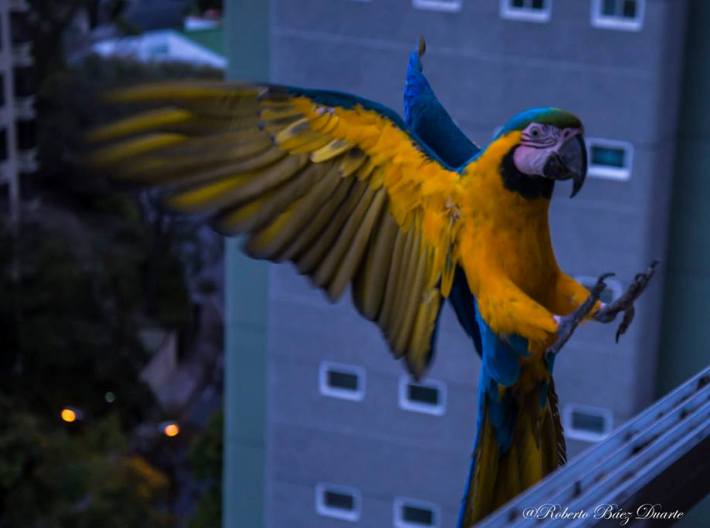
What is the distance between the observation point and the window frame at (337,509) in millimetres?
3705

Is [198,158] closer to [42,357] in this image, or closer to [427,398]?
[427,398]

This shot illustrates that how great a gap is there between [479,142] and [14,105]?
308cm

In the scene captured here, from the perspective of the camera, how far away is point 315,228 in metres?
1.18

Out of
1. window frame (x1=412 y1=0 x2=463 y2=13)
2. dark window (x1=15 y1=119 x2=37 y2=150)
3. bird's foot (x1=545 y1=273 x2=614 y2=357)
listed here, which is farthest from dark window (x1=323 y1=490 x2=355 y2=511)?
bird's foot (x1=545 y1=273 x2=614 y2=357)

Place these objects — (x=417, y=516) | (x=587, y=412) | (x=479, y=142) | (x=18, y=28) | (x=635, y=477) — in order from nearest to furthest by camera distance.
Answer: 1. (x=635, y=477)
2. (x=479, y=142)
3. (x=587, y=412)
4. (x=417, y=516)
5. (x=18, y=28)

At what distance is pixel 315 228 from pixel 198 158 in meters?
0.14

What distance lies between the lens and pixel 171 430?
5.48m

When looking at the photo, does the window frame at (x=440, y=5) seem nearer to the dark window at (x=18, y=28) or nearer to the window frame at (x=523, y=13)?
the window frame at (x=523, y=13)

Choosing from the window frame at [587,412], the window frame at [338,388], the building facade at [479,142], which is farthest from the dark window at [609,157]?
the window frame at [338,388]

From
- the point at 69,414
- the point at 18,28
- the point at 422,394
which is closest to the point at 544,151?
the point at 422,394

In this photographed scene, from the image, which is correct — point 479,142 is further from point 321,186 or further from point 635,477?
point 635,477

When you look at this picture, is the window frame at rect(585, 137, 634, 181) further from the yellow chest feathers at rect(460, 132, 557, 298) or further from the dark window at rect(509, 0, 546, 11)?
the yellow chest feathers at rect(460, 132, 557, 298)

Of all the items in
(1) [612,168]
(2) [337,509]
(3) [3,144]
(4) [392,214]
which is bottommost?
(2) [337,509]

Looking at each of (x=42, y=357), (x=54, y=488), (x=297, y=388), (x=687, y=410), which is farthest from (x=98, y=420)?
(x=687, y=410)
